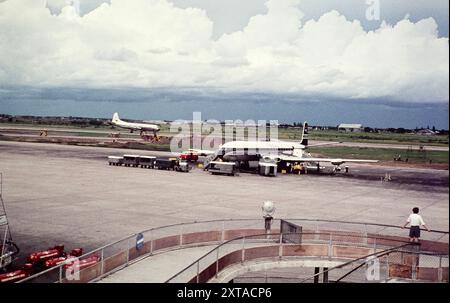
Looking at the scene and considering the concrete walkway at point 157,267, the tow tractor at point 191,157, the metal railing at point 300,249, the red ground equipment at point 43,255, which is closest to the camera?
the concrete walkway at point 157,267

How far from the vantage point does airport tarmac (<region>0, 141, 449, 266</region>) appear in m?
29.1

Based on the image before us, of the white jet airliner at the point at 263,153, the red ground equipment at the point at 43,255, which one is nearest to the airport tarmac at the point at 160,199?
the red ground equipment at the point at 43,255

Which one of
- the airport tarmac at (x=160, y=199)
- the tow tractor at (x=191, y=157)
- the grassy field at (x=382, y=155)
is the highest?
the tow tractor at (x=191, y=157)

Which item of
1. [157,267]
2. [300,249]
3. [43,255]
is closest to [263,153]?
[300,249]

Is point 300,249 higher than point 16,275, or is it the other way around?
point 300,249

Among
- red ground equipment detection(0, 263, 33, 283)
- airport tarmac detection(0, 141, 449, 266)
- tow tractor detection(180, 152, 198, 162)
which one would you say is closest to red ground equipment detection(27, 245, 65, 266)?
red ground equipment detection(0, 263, 33, 283)

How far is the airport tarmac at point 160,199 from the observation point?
29.1 m

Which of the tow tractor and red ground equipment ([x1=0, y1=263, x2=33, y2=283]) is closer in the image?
red ground equipment ([x1=0, y1=263, x2=33, y2=283])

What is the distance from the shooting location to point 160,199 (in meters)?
40.9

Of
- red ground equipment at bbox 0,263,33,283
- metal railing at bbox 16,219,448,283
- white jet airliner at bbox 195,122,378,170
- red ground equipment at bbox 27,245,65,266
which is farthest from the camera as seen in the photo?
white jet airliner at bbox 195,122,378,170

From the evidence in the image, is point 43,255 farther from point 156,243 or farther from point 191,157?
point 191,157

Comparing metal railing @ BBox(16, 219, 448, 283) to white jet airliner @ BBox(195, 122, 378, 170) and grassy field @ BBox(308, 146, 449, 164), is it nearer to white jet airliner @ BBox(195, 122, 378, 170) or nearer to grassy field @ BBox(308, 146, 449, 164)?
white jet airliner @ BBox(195, 122, 378, 170)

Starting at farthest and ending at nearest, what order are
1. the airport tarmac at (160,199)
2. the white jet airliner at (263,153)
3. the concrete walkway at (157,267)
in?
the white jet airliner at (263,153) → the airport tarmac at (160,199) → the concrete walkway at (157,267)

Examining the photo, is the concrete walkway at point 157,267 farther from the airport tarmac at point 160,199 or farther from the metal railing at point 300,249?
the airport tarmac at point 160,199
